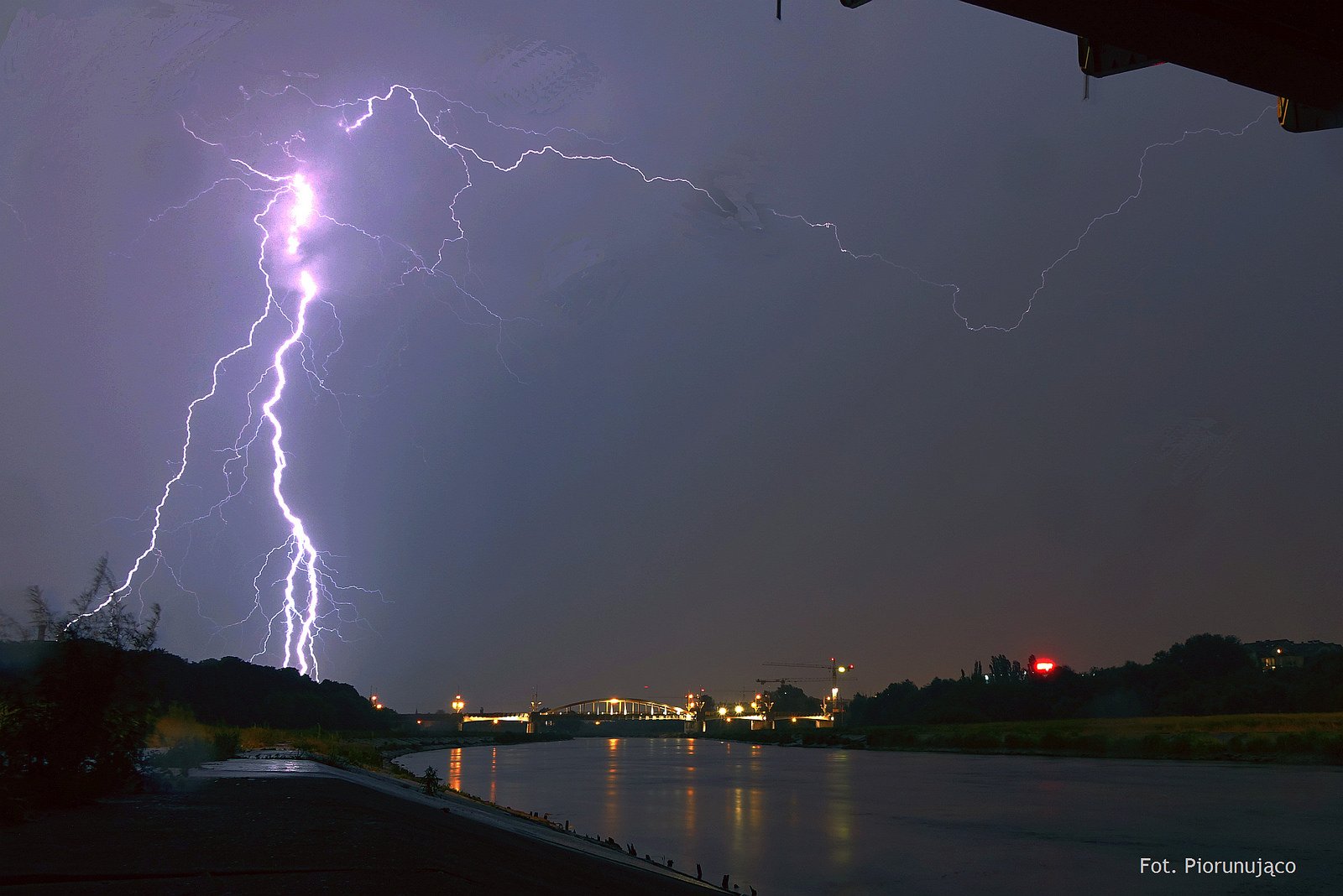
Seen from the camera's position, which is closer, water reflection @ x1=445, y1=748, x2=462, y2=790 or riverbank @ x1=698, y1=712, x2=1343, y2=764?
water reflection @ x1=445, y1=748, x2=462, y2=790

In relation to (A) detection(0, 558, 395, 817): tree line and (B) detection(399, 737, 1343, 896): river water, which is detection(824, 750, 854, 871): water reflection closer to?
(B) detection(399, 737, 1343, 896): river water

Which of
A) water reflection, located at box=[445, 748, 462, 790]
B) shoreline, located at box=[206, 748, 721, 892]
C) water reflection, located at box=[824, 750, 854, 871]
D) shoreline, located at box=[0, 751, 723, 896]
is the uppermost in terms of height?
shoreline, located at box=[0, 751, 723, 896]

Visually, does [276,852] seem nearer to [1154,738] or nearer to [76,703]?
[76,703]

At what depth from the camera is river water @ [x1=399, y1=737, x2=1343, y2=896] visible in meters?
22.6

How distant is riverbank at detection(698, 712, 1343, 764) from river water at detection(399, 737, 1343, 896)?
5793mm

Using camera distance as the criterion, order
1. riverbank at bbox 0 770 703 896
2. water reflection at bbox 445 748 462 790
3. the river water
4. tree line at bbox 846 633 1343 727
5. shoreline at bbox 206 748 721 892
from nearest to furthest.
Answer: riverbank at bbox 0 770 703 896
shoreline at bbox 206 748 721 892
the river water
water reflection at bbox 445 748 462 790
tree line at bbox 846 633 1343 727

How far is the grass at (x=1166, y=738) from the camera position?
234ft

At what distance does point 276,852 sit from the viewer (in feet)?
31.7

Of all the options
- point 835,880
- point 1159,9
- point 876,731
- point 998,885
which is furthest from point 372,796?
point 876,731

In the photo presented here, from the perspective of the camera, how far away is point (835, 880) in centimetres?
2306

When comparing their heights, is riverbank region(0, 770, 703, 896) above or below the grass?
above

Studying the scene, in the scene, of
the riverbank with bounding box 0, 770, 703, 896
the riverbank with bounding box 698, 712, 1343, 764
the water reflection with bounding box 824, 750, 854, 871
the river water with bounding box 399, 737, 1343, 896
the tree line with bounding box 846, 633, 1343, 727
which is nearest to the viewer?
the riverbank with bounding box 0, 770, 703, 896

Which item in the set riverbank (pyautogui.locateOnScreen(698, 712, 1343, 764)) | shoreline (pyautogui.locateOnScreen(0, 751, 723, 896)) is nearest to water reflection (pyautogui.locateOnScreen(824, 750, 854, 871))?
shoreline (pyautogui.locateOnScreen(0, 751, 723, 896))

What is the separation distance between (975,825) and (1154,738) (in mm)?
62987
